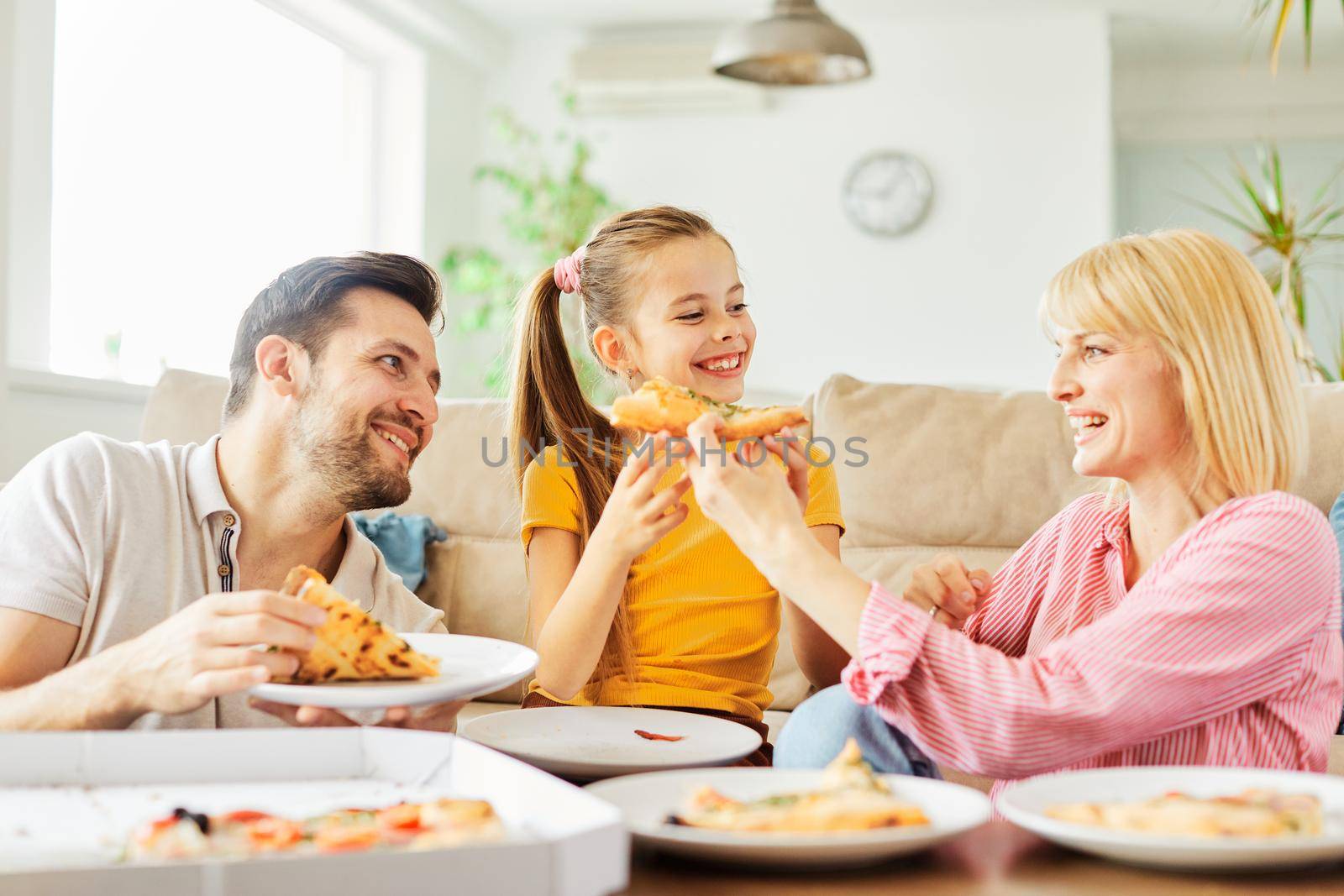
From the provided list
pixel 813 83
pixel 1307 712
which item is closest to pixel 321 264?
pixel 1307 712

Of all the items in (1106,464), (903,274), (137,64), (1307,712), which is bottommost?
(1307,712)

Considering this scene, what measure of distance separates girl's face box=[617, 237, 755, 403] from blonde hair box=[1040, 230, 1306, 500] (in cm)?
70

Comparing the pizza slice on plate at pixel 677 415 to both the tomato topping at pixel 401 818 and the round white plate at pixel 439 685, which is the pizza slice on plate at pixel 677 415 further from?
the tomato topping at pixel 401 818

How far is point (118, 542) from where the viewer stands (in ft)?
5.12

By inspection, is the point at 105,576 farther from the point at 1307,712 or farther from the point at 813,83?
the point at 813,83

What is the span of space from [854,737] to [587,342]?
111cm

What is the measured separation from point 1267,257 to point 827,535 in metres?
5.83

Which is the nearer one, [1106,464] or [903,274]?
[1106,464]

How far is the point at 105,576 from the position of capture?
155 centimetres

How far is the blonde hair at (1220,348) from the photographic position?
4.43ft

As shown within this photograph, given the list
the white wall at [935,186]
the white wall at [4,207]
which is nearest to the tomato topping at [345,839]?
the white wall at [4,207]

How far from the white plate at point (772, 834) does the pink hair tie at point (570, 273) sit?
1.29m

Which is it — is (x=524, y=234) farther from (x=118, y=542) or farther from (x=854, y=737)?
(x=854, y=737)

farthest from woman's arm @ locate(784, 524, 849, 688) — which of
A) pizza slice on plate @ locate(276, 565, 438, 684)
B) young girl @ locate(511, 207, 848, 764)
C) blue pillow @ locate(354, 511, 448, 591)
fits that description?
blue pillow @ locate(354, 511, 448, 591)
